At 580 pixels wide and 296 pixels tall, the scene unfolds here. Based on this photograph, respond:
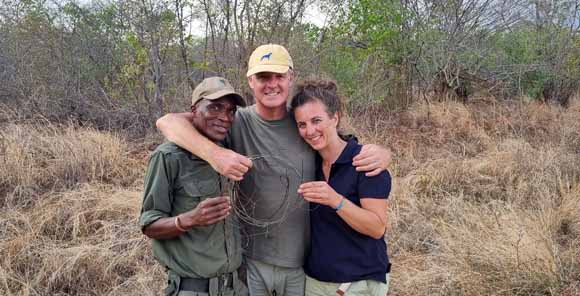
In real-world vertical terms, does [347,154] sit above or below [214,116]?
below

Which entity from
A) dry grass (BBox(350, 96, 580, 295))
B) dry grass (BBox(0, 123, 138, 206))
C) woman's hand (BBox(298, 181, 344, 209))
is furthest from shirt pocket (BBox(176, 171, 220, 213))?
dry grass (BBox(0, 123, 138, 206))

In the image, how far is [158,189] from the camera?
67.0 inches

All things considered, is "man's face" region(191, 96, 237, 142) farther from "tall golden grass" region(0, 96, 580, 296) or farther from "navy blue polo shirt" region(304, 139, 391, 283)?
"tall golden grass" region(0, 96, 580, 296)

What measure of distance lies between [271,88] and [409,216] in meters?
3.02

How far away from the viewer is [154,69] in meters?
6.74

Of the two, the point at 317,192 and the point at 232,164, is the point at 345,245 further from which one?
the point at 232,164

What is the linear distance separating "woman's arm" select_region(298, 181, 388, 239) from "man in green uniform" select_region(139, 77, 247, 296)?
0.38 metres

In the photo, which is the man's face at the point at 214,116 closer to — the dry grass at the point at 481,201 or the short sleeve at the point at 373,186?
the short sleeve at the point at 373,186

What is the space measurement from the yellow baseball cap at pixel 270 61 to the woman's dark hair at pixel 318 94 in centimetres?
12

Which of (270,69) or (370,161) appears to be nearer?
(370,161)

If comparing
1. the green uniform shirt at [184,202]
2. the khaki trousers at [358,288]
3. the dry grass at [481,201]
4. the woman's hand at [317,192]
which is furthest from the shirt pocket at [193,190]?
the dry grass at [481,201]

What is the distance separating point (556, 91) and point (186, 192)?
11.3m

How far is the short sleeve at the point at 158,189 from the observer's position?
170 centimetres

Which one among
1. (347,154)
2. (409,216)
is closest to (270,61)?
(347,154)
